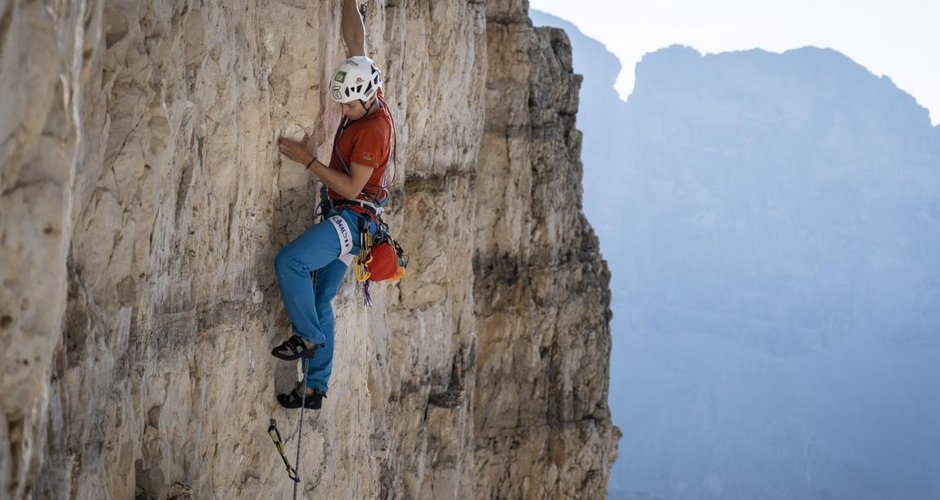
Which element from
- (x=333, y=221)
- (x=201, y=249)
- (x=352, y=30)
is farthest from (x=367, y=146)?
(x=201, y=249)

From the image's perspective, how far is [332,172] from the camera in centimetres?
675

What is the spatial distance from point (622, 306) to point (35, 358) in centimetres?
13874

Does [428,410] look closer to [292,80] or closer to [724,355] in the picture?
[292,80]

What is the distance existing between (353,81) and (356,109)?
227mm

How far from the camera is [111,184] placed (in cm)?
452

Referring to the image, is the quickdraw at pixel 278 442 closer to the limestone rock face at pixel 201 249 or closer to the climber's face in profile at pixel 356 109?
the limestone rock face at pixel 201 249

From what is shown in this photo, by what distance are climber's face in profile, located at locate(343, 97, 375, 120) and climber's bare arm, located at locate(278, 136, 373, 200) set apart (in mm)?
358

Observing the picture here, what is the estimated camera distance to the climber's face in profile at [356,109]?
699cm

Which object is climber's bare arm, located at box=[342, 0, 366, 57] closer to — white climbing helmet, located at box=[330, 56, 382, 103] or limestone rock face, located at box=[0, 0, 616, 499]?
limestone rock face, located at box=[0, 0, 616, 499]

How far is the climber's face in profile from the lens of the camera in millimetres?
6992

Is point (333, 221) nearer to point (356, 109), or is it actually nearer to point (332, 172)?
point (332, 172)

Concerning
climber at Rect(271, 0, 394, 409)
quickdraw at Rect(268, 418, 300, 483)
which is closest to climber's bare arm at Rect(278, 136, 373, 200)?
climber at Rect(271, 0, 394, 409)

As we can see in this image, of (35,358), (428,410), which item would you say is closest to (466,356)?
(428,410)

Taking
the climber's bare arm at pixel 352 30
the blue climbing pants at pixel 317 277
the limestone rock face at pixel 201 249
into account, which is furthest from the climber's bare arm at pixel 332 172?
the climber's bare arm at pixel 352 30
